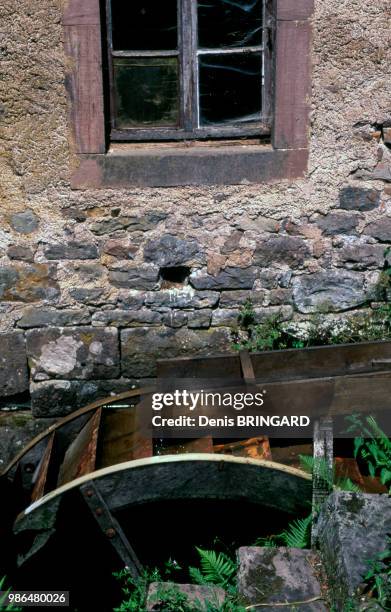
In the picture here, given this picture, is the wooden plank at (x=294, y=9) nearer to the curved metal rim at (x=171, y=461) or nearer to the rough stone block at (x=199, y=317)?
the rough stone block at (x=199, y=317)

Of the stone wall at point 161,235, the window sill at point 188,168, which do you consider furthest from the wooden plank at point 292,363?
the window sill at point 188,168

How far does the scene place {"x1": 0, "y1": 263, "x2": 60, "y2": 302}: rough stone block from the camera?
13.3 feet

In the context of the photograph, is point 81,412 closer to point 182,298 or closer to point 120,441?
point 120,441

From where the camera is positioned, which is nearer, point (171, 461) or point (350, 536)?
point (350, 536)

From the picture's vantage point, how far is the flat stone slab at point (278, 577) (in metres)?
2.46

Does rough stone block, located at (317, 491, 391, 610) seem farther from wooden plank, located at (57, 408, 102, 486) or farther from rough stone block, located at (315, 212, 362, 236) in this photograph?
rough stone block, located at (315, 212, 362, 236)

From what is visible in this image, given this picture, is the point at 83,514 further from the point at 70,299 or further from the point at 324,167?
the point at 324,167

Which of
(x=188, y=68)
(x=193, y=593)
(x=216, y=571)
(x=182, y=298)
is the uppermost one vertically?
(x=188, y=68)

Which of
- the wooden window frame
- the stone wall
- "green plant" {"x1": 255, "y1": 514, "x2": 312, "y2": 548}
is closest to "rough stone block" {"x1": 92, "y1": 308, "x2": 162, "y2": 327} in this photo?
the stone wall

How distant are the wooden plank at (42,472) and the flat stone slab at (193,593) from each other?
1.11 meters

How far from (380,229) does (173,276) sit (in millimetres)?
1247

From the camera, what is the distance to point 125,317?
13.6ft

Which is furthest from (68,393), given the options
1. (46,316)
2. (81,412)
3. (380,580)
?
(380,580)

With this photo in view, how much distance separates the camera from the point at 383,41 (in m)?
3.77
